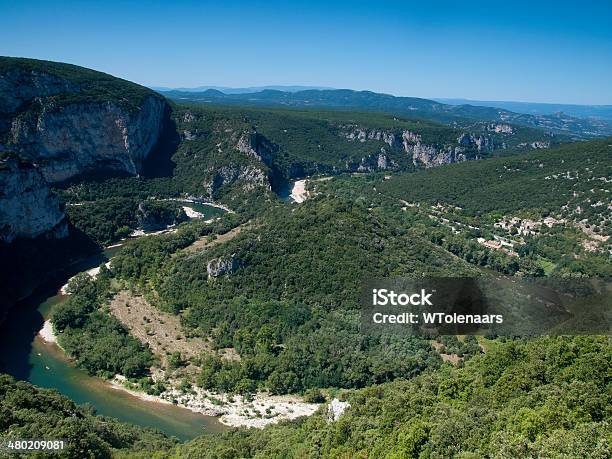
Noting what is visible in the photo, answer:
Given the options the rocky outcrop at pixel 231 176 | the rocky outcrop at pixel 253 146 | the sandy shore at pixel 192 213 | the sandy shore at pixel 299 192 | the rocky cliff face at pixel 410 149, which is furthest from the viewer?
the rocky cliff face at pixel 410 149

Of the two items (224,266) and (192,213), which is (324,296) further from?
(192,213)

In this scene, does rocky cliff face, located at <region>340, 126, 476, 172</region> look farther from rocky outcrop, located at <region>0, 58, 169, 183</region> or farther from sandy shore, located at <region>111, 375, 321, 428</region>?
sandy shore, located at <region>111, 375, 321, 428</region>

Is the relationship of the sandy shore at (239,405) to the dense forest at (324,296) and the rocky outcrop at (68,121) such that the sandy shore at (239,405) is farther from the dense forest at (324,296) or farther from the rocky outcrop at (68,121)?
the rocky outcrop at (68,121)

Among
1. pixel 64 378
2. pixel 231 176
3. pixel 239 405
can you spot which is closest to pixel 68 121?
pixel 231 176

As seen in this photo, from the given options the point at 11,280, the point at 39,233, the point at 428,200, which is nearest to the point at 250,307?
the point at 11,280

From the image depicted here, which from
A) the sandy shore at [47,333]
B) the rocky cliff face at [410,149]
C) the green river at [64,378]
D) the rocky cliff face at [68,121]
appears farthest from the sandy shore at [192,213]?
the rocky cliff face at [410,149]

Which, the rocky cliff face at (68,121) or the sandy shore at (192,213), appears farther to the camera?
the sandy shore at (192,213)

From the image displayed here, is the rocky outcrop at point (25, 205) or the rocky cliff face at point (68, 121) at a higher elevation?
the rocky cliff face at point (68, 121)

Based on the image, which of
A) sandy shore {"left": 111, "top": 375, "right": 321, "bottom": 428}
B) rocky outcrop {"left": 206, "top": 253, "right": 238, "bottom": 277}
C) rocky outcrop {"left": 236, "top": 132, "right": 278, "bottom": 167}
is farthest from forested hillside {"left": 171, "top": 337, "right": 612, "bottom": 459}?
rocky outcrop {"left": 236, "top": 132, "right": 278, "bottom": 167}
